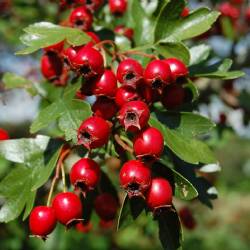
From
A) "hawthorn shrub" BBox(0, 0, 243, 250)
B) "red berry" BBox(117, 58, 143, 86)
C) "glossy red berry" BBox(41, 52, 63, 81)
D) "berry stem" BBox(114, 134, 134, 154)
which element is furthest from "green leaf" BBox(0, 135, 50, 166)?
"red berry" BBox(117, 58, 143, 86)

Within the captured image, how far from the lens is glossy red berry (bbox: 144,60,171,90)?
1.17 metres

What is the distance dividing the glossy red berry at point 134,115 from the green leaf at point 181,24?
356 mm

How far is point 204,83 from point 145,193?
1450 mm

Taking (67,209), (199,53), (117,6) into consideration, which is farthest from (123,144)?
(117,6)

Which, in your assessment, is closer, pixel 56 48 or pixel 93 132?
pixel 93 132

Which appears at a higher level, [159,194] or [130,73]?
[130,73]

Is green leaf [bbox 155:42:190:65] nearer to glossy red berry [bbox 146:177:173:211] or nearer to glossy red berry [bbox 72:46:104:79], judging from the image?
glossy red berry [bbox 72:46:104:79]

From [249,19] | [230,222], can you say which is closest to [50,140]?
[249,19]

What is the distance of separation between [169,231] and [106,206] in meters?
0.25

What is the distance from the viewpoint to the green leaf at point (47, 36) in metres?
1.27

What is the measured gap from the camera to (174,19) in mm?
1404

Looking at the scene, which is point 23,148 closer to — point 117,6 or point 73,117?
point 73,117

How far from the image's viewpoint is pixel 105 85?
1193 millimetres

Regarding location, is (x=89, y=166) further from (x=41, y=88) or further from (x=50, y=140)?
(x=41, y=88)
